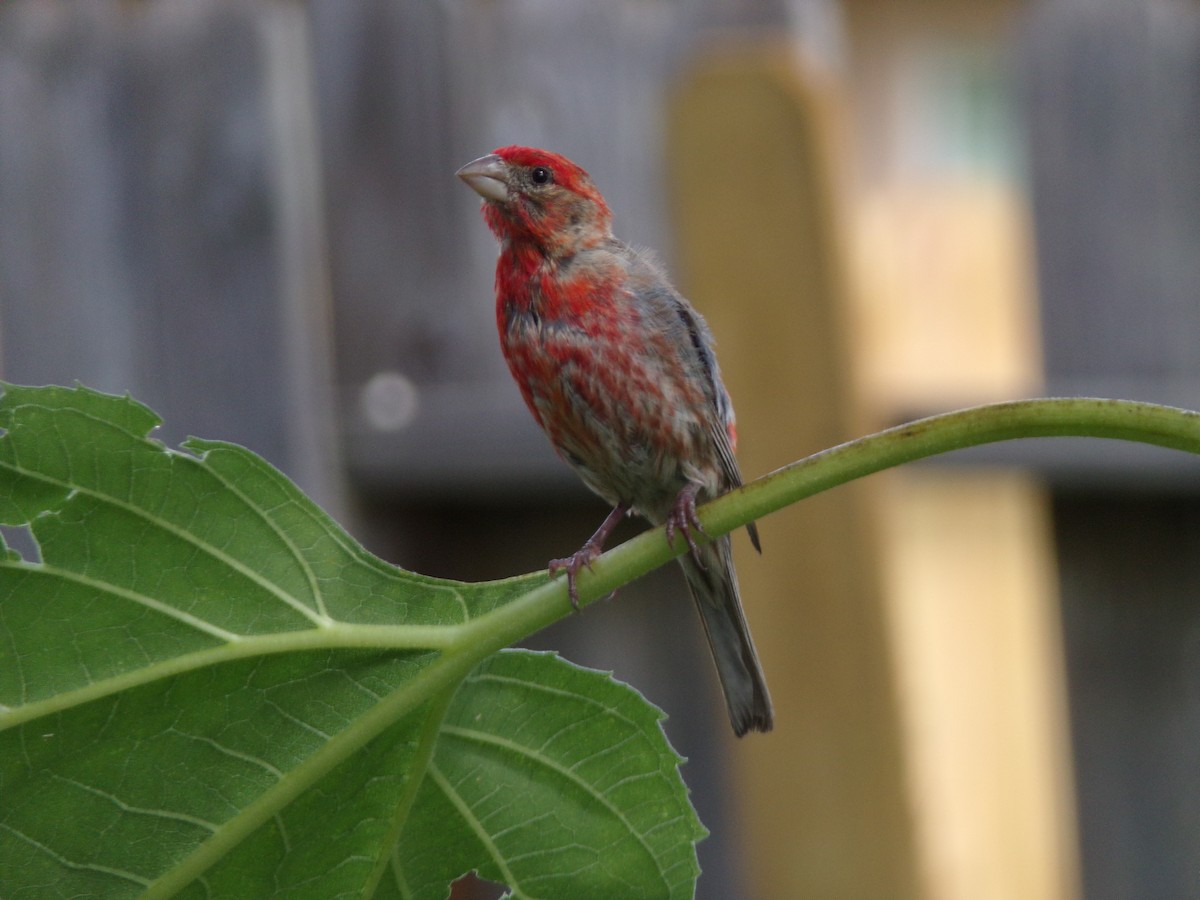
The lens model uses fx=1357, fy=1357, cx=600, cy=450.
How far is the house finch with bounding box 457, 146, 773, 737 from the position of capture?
121 inches

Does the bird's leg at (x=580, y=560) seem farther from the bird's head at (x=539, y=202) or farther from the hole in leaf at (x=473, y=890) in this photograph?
the hole in leaf at (x=473, y=890)

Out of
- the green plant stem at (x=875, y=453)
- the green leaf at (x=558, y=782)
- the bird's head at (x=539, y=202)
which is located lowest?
the green leaf at (x=558, y=782)

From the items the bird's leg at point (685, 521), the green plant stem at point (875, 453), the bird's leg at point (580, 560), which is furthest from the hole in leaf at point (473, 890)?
the green plant stem at point (875, 453)

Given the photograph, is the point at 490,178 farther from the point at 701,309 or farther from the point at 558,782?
the point at 558,782

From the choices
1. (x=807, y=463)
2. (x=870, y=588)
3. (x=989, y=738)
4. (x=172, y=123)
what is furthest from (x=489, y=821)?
(x=989, y=738)

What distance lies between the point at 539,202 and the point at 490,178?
0.15 m

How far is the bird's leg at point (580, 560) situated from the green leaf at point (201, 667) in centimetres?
4

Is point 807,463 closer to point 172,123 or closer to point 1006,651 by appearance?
point 172,123

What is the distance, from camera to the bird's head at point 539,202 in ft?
10.3

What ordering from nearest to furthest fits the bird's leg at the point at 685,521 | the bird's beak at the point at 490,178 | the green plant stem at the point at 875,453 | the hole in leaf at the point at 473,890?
the green plant stem at the point at 875,453 → the bird's leg at the point at 685,521 → the bird's beak at the point at 490,178 → the hole in leaf at the point at 473,890

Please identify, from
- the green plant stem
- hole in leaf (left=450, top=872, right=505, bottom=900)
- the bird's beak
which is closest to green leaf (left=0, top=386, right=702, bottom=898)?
the green plant stem

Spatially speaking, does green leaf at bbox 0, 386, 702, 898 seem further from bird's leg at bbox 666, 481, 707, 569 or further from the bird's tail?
the bird's tail

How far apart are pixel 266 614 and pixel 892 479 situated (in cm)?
325

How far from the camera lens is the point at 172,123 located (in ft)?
14.7
